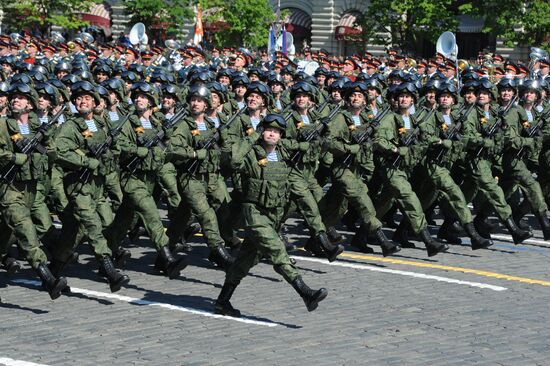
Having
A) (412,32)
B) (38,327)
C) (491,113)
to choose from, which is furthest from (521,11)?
(38,327)

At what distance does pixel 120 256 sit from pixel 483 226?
4.94 m

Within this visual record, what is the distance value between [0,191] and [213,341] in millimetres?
2799

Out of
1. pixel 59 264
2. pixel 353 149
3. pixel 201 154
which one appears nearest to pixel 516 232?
pixel 353 149

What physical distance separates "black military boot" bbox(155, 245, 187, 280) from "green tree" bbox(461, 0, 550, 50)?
27492 millimetres

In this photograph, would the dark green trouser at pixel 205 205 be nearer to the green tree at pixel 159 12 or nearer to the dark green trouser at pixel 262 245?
the dark green trouser at pixel 262 245

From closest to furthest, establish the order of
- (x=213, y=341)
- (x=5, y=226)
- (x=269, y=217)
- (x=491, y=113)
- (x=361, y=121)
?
(x=213, y=341), (x=269, y=217), (x=5, y=226), (x=361, y=121), (x=491, y=113)

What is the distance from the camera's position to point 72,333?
11734 mm

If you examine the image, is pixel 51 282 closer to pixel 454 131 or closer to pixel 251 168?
A: pixel 251 168

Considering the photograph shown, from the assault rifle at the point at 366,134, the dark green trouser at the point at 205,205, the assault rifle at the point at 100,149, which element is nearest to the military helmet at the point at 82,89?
the assault rifle at the point at 100,149

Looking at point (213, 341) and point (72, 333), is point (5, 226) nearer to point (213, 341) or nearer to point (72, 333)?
point (72, 333)

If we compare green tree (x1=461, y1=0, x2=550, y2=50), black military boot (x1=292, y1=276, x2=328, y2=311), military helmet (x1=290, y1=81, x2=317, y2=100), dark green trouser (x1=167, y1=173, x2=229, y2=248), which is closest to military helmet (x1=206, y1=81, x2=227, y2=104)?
military helmet (x1=290, y1=81, x2=317, y2=100)

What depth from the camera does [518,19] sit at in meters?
41.8

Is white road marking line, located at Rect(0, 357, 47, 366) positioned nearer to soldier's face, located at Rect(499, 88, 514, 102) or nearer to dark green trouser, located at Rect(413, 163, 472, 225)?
dark green trouser, located at Rect(413, 163, 472, 225)

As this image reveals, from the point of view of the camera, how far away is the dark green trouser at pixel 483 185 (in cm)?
1661
